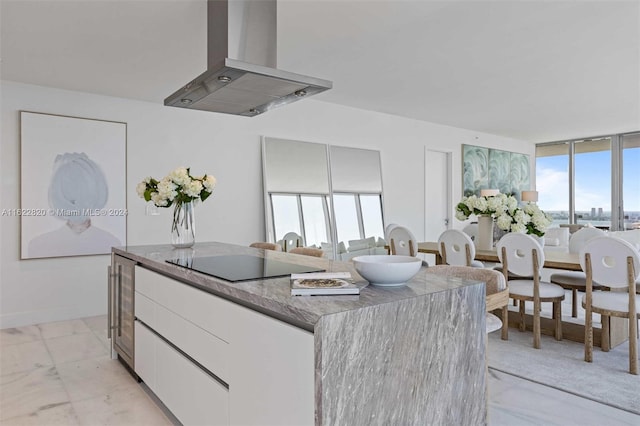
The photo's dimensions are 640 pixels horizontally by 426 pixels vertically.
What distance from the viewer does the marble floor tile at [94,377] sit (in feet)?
8.78

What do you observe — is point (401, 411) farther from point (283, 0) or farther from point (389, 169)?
point (389, 169)

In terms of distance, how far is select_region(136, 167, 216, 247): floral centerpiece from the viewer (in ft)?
9.55

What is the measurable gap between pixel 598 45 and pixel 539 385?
9.44 ft

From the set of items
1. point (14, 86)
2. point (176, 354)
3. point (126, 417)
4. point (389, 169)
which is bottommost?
point (126, 417)

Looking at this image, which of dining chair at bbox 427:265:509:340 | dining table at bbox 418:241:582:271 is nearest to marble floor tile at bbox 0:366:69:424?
dining chair at bbox 427:265:509:340

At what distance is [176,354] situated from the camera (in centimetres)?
209

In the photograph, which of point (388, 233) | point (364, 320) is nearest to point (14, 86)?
point (388, 233)

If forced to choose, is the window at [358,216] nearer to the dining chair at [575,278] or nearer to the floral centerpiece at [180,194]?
the dining chair at [575,278]

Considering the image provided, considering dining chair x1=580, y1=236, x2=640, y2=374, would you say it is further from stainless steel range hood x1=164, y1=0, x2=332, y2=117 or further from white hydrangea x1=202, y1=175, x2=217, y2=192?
white hydrangea x1=202, y1=175, x2=217, y2=192

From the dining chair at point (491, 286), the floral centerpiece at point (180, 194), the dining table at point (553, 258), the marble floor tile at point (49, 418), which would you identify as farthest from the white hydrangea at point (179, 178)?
the dining table at point (553, 258)

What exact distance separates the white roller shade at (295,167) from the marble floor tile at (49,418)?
3.34m

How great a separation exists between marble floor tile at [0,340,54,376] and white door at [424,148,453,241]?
220 inches

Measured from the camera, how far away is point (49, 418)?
235 centimetres

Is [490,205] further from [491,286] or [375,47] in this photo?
[491,286]
